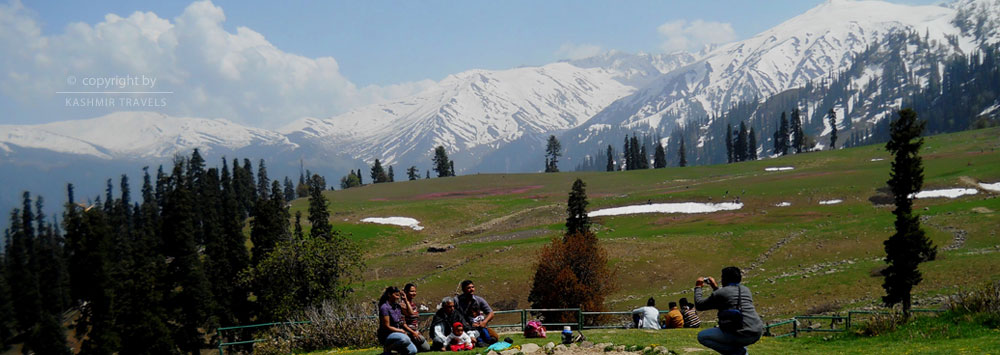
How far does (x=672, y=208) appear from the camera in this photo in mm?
88188

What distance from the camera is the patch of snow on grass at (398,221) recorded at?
98719mm

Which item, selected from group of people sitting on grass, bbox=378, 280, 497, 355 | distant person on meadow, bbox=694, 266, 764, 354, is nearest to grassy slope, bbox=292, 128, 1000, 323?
group of people sitting on grass, bbox=378, 280, 497, 355

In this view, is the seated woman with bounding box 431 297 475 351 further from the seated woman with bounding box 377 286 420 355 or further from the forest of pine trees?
the forest of pine trees

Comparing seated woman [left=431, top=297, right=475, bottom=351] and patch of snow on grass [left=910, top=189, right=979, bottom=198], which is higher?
seated woman [left=431, top=297, right=475, bottom=351]

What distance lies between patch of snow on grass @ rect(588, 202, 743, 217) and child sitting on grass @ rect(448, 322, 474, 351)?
72.5 meters

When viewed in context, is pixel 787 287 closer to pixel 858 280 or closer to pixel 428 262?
pixel 858 280

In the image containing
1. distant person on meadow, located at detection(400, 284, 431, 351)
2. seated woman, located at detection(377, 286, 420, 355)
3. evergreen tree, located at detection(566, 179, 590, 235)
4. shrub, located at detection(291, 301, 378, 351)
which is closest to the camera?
seated woman, located at detection(377, 286, 420, 355)

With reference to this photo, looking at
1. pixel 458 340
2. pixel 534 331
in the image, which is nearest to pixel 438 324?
pixel 458 340

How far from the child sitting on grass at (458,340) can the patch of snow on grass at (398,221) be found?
262 feet

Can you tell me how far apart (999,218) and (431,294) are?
52771 mm

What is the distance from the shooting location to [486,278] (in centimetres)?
6134

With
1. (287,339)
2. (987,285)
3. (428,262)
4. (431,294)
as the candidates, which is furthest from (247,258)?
(987,285)

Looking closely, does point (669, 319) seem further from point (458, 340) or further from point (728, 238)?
point (728, 238)

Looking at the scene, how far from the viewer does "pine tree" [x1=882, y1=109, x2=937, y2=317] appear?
37.1 meters
